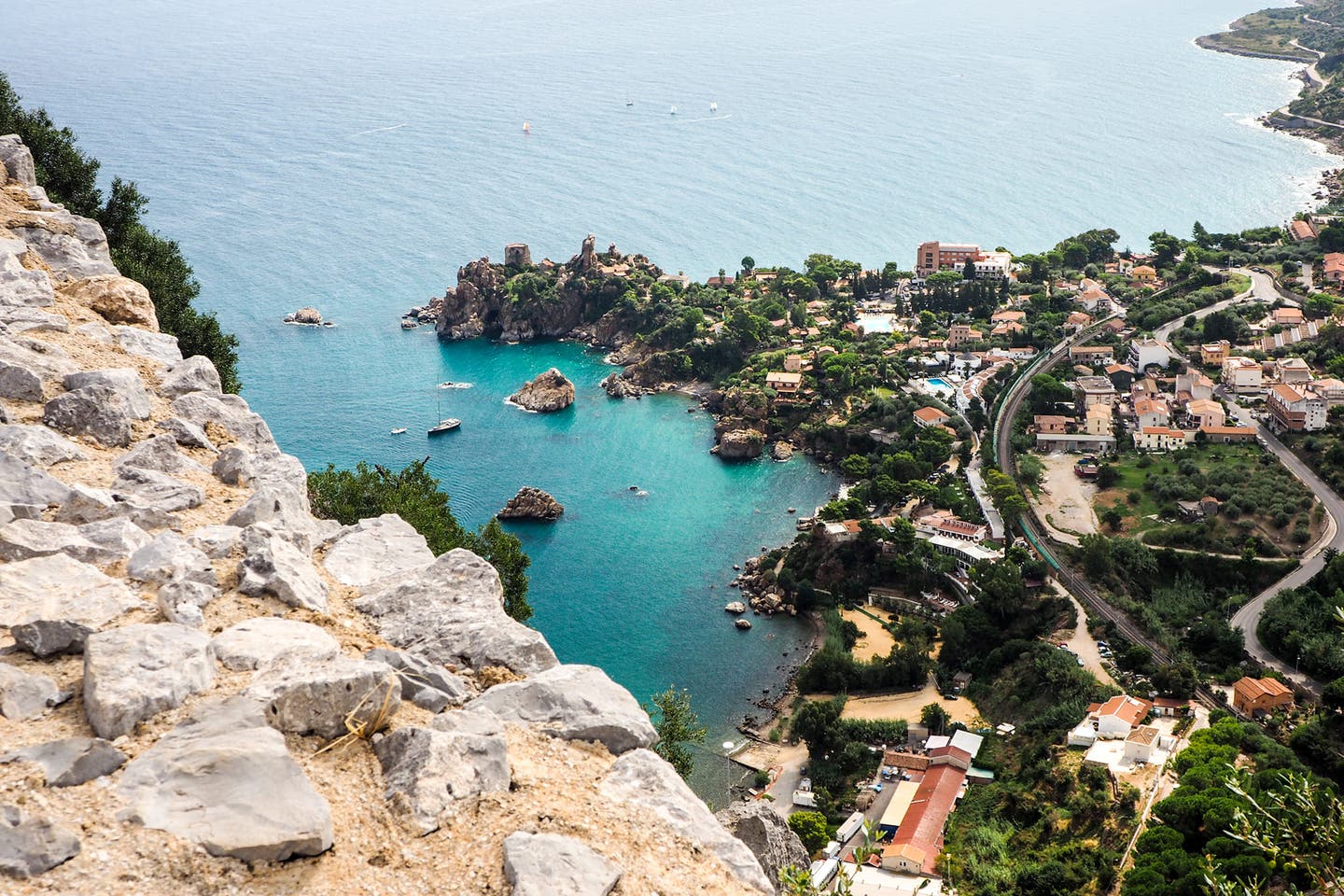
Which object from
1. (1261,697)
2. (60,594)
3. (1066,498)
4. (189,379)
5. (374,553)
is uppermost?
(189,379)

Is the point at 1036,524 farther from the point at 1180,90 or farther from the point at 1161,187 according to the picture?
the point at 1180,90

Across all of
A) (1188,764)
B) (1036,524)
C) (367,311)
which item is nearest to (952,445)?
(1036,524)

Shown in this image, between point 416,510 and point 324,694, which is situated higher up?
point 324,694

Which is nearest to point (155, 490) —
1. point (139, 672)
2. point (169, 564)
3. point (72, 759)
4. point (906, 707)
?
point (169, 564)

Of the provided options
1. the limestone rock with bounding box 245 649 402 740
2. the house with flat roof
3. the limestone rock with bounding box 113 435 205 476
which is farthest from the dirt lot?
the limestone rock with bounding box 245 649 402 740

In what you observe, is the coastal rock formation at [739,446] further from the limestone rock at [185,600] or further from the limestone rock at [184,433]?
the limestone rock at [185,600]

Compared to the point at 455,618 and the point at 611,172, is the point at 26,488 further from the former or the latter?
→ the point at 611,172
